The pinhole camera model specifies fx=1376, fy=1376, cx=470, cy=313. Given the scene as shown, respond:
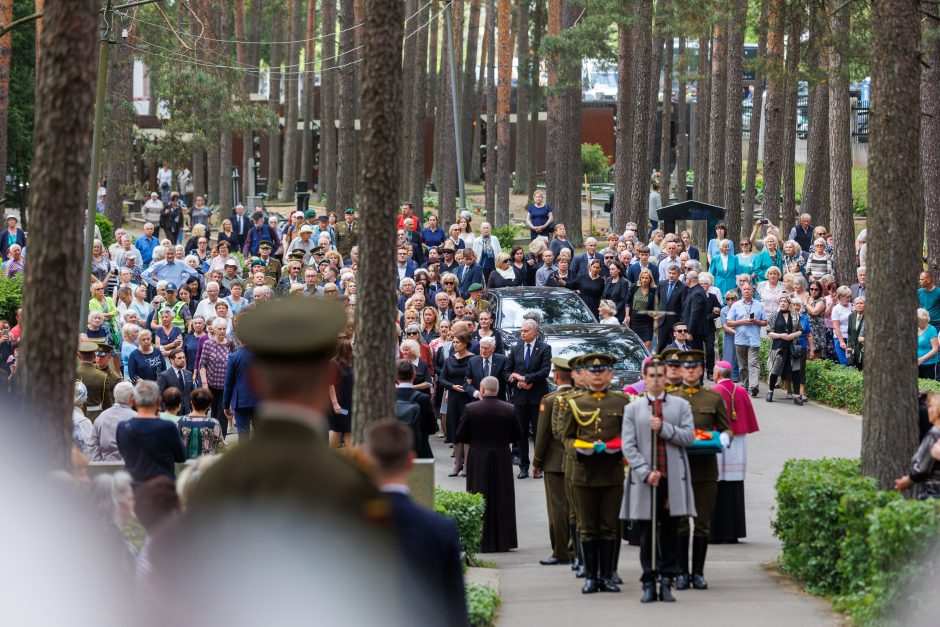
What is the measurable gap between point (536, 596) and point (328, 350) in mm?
8246

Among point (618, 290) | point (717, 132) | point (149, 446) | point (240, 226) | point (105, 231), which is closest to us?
point (149, 446)

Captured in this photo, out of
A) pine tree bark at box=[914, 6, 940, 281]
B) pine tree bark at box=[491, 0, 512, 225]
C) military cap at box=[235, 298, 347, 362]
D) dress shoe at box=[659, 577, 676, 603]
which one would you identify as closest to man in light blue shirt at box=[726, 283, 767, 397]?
pine tree bark at box=[914, 6, 940, 281]

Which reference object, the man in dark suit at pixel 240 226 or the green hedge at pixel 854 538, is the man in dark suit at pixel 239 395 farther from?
the man in dark suit at pixel 240 226

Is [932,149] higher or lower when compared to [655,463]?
higher

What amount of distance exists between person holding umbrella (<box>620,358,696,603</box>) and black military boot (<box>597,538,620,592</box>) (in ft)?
1.52

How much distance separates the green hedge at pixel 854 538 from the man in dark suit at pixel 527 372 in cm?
540

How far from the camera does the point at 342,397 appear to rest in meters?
15.5

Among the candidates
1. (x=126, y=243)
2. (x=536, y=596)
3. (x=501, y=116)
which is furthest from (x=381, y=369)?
(x=501, y=116)

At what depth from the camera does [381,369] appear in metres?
10.3

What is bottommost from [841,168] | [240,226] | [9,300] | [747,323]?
[747,323]

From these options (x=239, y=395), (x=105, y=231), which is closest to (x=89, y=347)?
(x=239, y=395)

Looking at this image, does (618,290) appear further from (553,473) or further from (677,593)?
(677,593)

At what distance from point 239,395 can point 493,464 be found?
3580mm

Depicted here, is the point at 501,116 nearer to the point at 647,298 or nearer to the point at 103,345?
the point at 647,298
